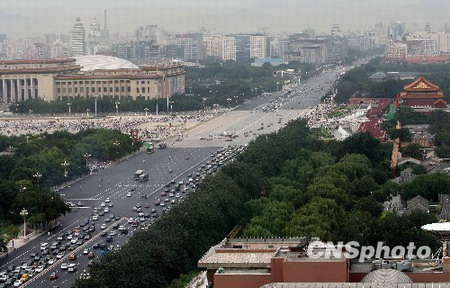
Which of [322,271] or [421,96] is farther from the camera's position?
[421,96]

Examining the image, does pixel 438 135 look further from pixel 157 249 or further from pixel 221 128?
pixel 157 249

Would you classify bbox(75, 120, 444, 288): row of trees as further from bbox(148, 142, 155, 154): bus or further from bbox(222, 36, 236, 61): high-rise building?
bbox(222, 36, 236, 61): high-rise building

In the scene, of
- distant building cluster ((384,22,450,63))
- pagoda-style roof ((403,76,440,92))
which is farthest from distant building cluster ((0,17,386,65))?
pagoda-style roof ((403,76,440,92))

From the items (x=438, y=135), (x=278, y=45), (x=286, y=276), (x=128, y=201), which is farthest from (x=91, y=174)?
(x=278, y=45)

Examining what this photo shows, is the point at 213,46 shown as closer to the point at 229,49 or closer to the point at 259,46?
the point at 229,49

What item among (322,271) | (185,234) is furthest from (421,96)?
(322,271)

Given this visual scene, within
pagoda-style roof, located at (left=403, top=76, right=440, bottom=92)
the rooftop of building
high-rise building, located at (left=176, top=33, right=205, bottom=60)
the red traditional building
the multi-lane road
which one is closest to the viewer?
the multi-lane road
